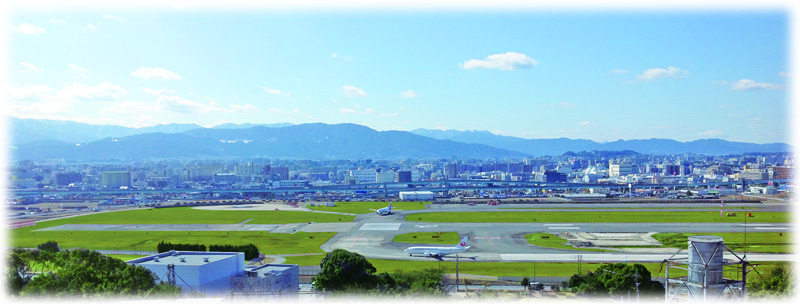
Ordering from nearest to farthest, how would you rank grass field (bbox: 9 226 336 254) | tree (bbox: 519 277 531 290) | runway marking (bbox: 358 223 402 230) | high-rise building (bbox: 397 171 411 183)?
tree (bbox: 519 277 531 290), grass field (bbox: 9 226 336 254), runway marking (bbox: 358 223 402 230), high-rise building (bbox: 397 171 411 183)

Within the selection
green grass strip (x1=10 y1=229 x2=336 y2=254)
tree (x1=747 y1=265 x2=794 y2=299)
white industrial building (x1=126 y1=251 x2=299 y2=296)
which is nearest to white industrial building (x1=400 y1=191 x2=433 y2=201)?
green grass strip (x1=10 y1=229 x2=336 y2=254)

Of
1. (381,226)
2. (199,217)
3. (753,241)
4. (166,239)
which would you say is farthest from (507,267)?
(199,217)

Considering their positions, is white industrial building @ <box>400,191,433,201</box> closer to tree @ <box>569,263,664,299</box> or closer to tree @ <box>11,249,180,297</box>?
tree @ <box>569,263,664,299</box>

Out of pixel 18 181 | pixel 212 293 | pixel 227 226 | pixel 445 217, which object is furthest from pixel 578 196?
pixel 18 181

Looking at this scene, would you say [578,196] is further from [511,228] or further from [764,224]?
[511,228]

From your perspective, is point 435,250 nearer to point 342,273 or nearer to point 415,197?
point 342,273

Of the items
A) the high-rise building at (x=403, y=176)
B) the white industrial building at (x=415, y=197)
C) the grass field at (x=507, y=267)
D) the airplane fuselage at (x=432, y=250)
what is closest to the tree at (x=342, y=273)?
the grass field at (x=507, y=267)
